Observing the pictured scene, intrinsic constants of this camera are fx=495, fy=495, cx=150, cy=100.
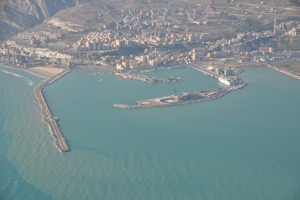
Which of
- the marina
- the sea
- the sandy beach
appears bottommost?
the sandy beach

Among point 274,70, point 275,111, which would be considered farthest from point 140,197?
point 274,70

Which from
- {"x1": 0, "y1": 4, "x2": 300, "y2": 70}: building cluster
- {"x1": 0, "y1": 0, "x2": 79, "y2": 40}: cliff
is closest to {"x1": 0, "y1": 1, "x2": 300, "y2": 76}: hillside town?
{"x1": 0, "y1": 4, "x2": 300, "y2": 70}: building cluster

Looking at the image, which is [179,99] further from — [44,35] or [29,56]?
[44,35]

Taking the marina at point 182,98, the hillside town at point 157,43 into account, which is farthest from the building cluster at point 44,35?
the marina at point 182,98

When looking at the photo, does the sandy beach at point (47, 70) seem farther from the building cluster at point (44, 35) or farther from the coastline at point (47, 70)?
the building cluster at point (44, 35)

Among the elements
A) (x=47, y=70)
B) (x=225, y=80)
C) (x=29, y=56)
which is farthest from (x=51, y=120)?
(x=29, y=56)

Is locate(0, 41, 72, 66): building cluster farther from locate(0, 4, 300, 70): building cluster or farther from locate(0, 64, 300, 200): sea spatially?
locate(0, 64, 300, 200): sea

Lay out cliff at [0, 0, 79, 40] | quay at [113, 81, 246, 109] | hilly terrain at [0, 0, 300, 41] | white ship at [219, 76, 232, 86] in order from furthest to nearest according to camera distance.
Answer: hilly terrain at [0, 0, 300, 41] → cliff at [0, 0, 79, 40] → white ship at [219, 76, 232, 86] → quay at [113, 81, 246, 109]

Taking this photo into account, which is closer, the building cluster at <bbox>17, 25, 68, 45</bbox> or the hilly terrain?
the building cluster at <bbox>17, 25, 68, 45</bbox>

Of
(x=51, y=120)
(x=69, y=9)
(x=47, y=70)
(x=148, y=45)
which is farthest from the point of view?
(x=69, y=9)
